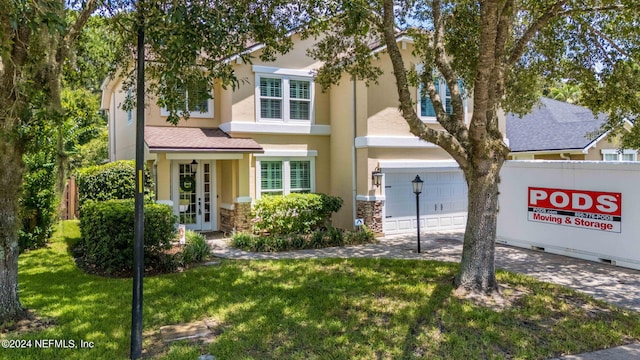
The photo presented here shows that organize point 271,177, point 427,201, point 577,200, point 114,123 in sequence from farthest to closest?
1. point 114,123
2. point 427,201
3. point 271,177
4. point 577,200

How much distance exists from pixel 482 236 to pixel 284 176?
8737 millimetres

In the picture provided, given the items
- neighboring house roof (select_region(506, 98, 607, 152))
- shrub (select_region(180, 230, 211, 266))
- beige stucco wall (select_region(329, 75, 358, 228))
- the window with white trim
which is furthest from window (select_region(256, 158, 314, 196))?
the window with white trim

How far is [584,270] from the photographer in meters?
9.73

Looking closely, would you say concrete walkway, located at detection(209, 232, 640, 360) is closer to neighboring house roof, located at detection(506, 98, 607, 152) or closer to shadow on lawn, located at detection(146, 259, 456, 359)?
shadow on lawn, located at detection(146, 259, 456, 359)

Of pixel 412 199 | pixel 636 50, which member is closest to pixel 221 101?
pixel 412 199

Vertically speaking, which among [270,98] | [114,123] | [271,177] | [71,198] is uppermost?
[270,98]

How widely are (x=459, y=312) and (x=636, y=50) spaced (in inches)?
294

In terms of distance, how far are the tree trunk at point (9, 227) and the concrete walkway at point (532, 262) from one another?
17.5 feet

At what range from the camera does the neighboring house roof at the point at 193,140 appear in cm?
1283

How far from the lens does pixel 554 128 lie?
20844 millimetres

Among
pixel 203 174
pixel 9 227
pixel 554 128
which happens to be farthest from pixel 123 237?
pixel 554 128

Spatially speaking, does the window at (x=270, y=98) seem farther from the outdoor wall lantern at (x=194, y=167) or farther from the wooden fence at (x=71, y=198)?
the wooden fence at (x=71, y=198)

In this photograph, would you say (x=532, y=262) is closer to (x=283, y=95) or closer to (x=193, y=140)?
(x=283, y=95)

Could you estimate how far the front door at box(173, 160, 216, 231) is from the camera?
14.8 m
